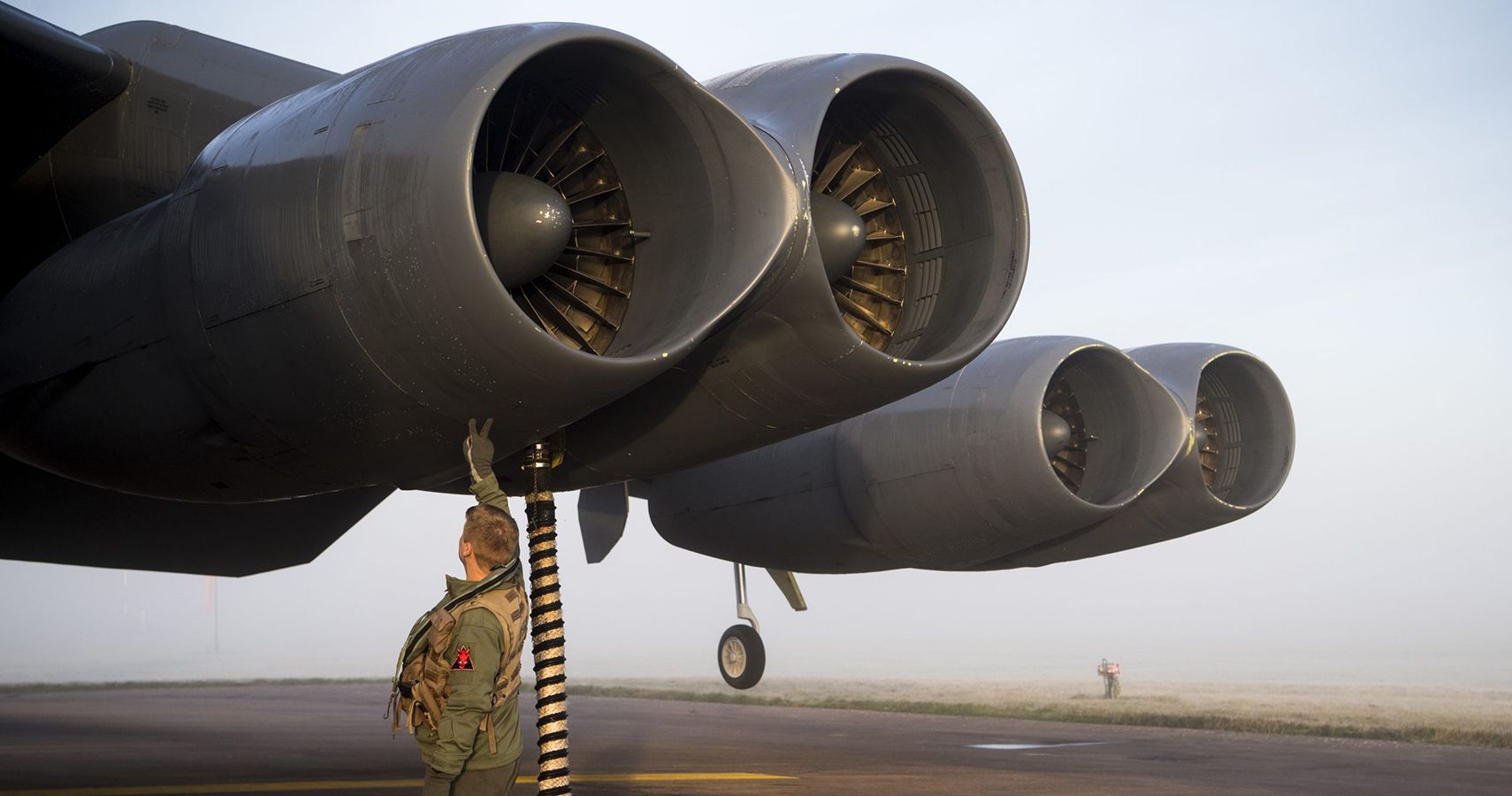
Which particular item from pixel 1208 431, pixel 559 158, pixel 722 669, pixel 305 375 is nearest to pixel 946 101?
pixel 559 158

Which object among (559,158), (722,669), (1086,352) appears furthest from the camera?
(722,669)

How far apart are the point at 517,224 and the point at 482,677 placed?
59.9 inches

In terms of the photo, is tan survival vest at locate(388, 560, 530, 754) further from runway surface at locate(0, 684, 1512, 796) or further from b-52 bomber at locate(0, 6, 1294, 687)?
runway surface at locate(0, 684, 1512, 796)

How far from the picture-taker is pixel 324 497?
7.48m

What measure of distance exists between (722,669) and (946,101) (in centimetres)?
729

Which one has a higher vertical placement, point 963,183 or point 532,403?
point 963,183

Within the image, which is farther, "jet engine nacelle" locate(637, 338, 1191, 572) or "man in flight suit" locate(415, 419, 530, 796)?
"jet engine nacelle" locate(637, 338, 1191, 572)

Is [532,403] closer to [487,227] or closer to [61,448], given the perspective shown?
[487,227]

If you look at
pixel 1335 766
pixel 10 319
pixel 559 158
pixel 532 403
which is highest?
pixel 559 158

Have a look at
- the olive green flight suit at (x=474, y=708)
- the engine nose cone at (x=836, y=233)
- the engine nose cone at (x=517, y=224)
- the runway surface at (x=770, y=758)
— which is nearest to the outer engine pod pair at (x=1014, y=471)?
the runway surface at (x=770, y=758)

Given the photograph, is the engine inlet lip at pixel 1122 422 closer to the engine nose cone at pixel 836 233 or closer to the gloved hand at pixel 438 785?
the engine nose cone at pixel 836 233

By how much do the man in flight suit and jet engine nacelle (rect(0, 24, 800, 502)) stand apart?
1.96ft

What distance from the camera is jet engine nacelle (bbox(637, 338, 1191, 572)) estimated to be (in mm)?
7297

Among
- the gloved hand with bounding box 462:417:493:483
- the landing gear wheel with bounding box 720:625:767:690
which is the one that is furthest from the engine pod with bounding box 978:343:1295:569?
the gloved hand with bounding box 462:417:493:483
